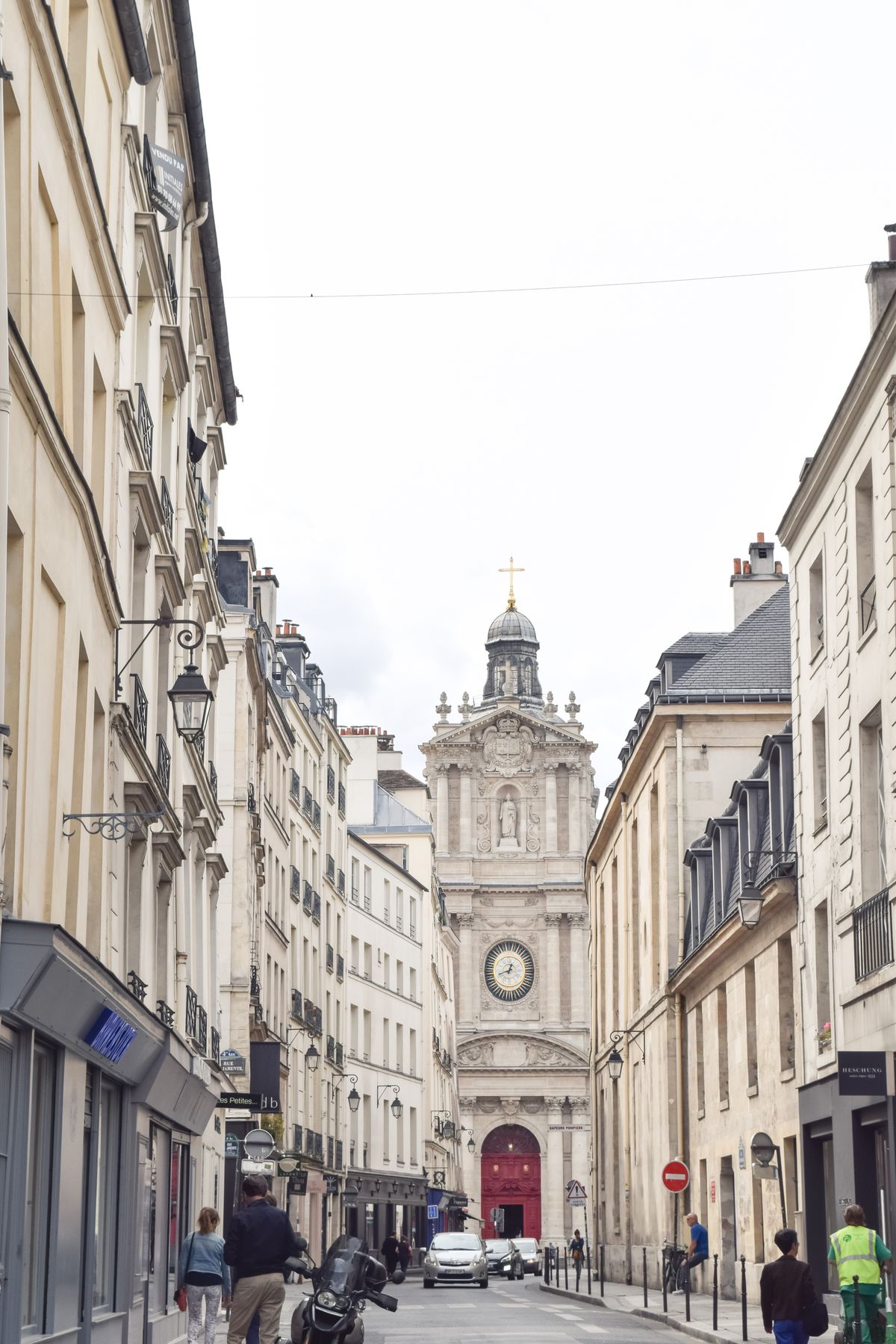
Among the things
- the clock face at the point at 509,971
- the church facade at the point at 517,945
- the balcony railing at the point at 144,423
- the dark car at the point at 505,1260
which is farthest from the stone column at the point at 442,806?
the balcony railing at the point at 144,423

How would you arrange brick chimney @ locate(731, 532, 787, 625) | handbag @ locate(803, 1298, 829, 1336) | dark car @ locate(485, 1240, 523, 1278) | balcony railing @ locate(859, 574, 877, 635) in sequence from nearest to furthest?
1. handbag @ locate(803, 1298, 829, 1336)
2. balcony railing @ locate(859, 574, 877, 635)
3. brick chimney @ locate(731, 532, 787, 625)
4. dark car @ locate(485, 1240, 523, 1278)

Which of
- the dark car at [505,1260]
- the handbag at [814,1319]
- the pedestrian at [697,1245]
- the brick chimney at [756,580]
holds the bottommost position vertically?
the dark car at [505,1260]

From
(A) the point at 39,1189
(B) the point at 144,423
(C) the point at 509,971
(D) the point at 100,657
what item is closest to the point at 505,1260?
(C) the point at 509,971

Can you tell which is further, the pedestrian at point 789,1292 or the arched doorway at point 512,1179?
the arched doorway at point 512,1179

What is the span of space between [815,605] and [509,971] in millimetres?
68119

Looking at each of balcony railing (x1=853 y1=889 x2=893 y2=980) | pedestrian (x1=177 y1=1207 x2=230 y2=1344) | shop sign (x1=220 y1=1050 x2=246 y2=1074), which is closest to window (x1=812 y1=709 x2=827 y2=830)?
balcony railing (x1=853 y1=889 x2=893 y2=980)

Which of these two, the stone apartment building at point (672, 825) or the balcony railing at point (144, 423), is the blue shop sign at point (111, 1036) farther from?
the stone apartment building at point (672, 825)

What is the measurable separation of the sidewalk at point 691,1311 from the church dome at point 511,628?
57.7m

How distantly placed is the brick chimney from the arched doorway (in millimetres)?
49318

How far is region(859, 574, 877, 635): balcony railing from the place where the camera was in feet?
66.5

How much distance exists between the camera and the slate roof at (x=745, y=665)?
3825cm

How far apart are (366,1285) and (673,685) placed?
25715mm

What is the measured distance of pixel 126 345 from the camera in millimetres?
17203

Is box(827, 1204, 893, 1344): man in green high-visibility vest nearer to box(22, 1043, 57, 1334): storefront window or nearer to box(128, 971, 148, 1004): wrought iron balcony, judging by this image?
box(22, 1043, 57, 1334): storefront window
